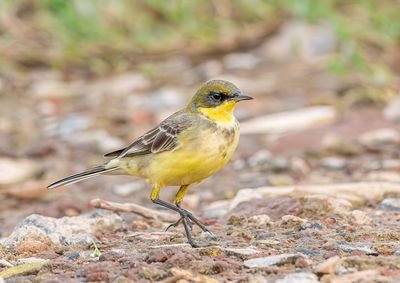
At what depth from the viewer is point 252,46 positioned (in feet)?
38.1

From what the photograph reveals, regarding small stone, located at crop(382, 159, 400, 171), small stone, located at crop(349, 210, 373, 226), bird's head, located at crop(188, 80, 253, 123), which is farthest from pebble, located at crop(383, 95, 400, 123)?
bird's head, located at crop(188, 80, 253, 123)

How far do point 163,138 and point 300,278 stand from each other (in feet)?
6.44

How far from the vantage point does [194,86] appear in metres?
10.3

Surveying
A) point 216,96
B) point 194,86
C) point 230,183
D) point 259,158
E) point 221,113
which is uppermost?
point 216,96

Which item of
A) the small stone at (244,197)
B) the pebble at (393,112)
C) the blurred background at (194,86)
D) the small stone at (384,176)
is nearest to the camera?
the small stone at (244,197)

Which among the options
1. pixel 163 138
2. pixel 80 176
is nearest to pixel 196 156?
pixel 163 138

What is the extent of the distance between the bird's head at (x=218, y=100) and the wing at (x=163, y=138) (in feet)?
0.42

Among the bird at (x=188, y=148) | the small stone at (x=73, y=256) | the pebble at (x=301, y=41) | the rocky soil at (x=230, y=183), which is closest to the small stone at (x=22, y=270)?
the rocky soil at (x=230, y=183)

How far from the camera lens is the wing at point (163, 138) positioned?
4699 mm

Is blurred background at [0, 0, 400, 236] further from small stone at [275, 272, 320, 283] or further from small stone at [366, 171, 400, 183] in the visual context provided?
small stone at [275, 272, 320, 283]

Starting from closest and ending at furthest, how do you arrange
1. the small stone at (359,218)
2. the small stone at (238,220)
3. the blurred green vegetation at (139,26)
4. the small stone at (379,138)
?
the small stone at (359,218) < the small stone at (238,220) < the small stone at (379,138) < the blurred green vegetation at (139,26)

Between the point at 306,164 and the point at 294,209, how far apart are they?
2239 millimetres

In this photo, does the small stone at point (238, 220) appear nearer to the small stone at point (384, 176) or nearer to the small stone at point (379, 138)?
the small stone at point (384, 176)

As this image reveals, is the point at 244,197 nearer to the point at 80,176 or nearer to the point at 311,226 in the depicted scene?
the point at 311,226
